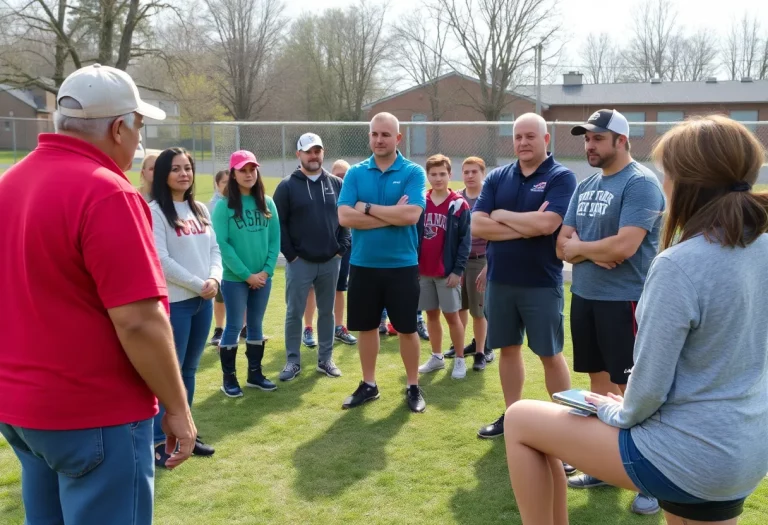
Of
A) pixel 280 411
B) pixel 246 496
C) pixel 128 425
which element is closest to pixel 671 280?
pixel 128 425

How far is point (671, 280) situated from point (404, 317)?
3471mm

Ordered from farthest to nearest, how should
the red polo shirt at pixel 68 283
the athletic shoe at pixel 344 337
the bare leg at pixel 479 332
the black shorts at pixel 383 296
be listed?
the athletic shoe at pixel 344 337
the bare leg at pixel 479 332
the black shorts at pixel 383 296
the red polo shirt at pixel 68 283

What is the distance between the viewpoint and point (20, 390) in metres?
2.07

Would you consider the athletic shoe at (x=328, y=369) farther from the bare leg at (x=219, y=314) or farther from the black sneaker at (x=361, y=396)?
the bare leg at (x=219, y=314)

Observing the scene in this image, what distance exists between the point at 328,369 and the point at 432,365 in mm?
990

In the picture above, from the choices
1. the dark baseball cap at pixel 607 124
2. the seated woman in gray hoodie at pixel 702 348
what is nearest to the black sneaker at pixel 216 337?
the dark baseball cap at pixel 607 124

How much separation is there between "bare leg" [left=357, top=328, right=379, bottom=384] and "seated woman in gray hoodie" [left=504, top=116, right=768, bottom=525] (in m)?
3.40

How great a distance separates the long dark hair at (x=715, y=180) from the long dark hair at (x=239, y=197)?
3.91 m

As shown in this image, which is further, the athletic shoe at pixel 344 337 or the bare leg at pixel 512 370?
the athletic shoe at pixel 344 337

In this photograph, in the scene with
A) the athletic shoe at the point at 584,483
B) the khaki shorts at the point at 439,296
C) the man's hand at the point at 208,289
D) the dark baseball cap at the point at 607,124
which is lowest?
the athletic shoe at the point at 584,483

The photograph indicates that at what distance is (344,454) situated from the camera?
463cm

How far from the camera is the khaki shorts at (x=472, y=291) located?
6746mm

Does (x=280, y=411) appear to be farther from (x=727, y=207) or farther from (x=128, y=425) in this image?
(x=727, y=207)

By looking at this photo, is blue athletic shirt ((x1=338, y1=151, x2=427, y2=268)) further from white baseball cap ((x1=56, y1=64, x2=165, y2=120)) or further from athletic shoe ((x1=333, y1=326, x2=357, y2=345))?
white baseball cap ((x1=56, y1=64, x2=165, y2=120))
